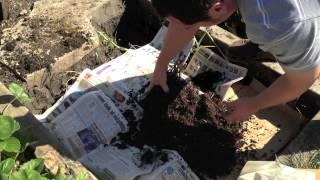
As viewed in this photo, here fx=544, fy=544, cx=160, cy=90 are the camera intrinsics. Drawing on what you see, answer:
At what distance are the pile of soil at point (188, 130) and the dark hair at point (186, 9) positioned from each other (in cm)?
81

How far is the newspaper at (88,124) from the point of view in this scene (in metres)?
2.53

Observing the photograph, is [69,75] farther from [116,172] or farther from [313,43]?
[313,43]

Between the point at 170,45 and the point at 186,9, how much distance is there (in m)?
0.65

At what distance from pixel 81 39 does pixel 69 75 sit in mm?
201

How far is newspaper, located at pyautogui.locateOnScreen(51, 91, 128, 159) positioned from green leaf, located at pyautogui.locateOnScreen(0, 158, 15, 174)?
0.42m

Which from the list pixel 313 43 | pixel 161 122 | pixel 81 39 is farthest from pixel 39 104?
pixel 313 43

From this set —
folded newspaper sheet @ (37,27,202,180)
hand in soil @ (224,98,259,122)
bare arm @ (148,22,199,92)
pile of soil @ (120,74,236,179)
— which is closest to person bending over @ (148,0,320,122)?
Answer: hand in soil @ (224,98,259,122)

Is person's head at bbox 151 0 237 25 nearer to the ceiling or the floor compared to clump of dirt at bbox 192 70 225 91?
nearer to the ceiling

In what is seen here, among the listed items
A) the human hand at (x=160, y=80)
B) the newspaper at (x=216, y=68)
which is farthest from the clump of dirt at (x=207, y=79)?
the human hand at (x=160, y=80)

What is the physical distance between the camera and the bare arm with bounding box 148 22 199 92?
2344mm

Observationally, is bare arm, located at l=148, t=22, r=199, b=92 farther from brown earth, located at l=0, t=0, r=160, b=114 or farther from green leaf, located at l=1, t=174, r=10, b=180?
green leaf, located at l=1, t=174, r=10, b=180

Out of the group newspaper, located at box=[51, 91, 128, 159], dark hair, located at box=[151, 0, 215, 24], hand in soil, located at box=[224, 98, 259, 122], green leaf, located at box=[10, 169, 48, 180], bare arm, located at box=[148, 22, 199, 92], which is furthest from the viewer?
newspaper, located at box=[51, 91, 128, 159]

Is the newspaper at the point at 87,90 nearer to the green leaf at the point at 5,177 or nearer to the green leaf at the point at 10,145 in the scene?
the green leaf at the point at 10,145

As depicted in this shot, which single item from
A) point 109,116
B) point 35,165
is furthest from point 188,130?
point 35,165
